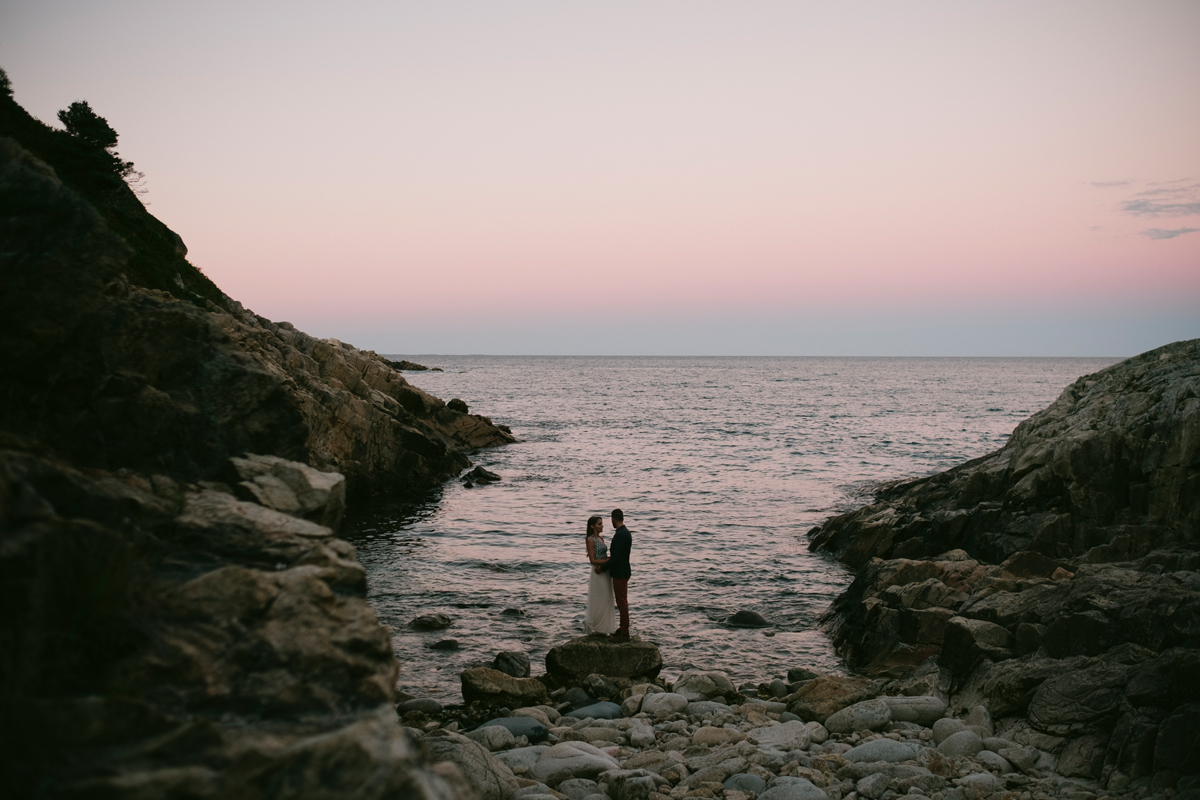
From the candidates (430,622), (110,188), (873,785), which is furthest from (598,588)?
(110,188)

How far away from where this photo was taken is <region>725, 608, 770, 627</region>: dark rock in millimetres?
19188

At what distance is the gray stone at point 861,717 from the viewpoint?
1148cm

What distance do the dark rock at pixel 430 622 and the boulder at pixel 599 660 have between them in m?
4.27

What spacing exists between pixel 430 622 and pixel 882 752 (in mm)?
11675

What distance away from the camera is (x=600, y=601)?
626 inches

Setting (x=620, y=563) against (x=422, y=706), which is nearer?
(x=422, y=706)

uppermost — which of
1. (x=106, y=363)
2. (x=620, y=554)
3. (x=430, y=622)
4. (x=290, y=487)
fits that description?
(x=106, y=363)

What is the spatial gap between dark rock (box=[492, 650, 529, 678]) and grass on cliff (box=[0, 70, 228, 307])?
22.4m

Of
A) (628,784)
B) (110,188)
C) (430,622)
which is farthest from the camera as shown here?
(110,188)

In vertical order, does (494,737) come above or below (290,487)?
below

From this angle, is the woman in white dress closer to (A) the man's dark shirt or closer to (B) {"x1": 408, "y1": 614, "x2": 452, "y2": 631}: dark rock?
(A) the man's dark shirt

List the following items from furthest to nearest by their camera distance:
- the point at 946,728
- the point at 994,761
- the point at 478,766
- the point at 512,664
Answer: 1. the point at 512,664
2. the point at 946,728
3. the point at 994,761
4. the point at 478,766

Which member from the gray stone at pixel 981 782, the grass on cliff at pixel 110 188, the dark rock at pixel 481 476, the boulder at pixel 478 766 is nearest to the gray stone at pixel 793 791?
the gray stone at pixel 981 782

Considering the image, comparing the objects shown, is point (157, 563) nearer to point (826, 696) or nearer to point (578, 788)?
point (578, 788)
